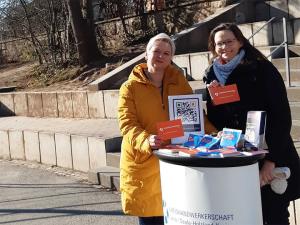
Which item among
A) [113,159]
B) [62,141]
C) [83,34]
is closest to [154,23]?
[83,34]

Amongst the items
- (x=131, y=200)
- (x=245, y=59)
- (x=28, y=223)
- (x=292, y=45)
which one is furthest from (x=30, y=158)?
(x=245, y=59)

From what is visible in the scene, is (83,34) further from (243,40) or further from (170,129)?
(170,129)

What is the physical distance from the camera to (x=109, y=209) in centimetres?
602

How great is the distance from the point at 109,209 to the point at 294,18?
232 inches

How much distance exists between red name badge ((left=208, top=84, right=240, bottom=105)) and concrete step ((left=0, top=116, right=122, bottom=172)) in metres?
4.10

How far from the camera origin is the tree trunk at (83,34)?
12.1 metres

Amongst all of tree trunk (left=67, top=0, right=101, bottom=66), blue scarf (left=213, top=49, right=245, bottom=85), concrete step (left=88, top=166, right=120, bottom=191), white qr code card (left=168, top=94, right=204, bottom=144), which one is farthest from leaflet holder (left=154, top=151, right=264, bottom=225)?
tree trunk (left=67, top=0, right=101, bottom=66)

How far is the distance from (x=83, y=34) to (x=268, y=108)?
30.9ft

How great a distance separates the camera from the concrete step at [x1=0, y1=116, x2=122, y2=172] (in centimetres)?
762

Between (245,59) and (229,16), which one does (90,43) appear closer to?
(229,16)

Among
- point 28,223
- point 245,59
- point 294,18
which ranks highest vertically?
point 294,18

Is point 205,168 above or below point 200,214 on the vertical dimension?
above

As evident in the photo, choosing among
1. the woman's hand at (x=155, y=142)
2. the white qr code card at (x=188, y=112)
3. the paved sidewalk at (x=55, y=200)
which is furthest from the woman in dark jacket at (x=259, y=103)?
the paved sidewalk at (x=55, y=200)

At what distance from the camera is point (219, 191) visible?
2.97 metres
